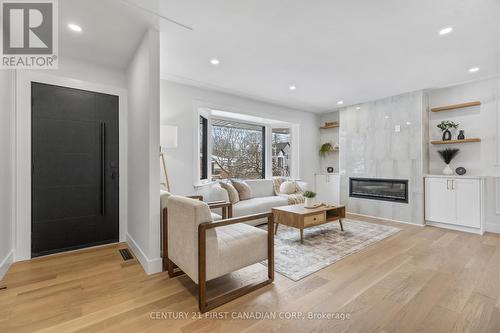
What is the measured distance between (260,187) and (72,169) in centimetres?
324

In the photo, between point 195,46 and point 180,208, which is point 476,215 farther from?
point 195,46

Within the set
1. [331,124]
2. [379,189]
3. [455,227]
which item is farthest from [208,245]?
[331,124]

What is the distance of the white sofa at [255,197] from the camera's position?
387 centimetres

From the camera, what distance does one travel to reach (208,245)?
5.98 ft

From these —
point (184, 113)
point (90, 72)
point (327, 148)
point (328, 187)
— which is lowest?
point (328, 187)

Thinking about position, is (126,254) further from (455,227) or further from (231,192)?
(455,227)

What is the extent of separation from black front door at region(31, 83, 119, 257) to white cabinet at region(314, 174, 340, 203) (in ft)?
15.6

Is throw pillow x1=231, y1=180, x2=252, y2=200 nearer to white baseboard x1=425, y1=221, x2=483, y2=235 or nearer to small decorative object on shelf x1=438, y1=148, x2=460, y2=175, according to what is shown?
white baseboard x1=425, y1=221, x2=483, y2=235

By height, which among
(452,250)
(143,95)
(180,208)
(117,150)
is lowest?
(452,250)

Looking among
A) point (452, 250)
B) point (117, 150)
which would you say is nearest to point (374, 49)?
point (452, 250)

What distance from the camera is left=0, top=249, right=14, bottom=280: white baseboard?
2.29 metres

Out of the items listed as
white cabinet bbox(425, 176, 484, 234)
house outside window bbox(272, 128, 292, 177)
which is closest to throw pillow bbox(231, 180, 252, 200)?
house outside window bbox(272, 128, 292, 177)

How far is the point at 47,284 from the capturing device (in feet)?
7.07

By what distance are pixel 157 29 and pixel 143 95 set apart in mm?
702
